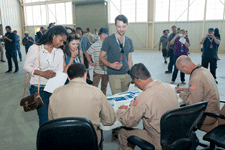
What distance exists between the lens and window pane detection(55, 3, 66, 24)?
59.7 feet

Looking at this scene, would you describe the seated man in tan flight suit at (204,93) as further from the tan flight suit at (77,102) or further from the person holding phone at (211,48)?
the person holding phone at (211,48)

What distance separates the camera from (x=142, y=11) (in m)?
15.3

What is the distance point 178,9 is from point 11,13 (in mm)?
15841

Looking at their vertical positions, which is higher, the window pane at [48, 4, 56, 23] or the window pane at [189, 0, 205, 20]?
the window pane at [48, 4, 56, 23]

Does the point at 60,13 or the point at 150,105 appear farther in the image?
the point at 60,13

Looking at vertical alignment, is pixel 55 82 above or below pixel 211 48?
below

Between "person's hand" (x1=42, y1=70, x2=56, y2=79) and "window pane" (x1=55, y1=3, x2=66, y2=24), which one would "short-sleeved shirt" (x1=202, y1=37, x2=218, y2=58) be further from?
"window pane" (x1=55, y1=3, x2=66, y2=24)

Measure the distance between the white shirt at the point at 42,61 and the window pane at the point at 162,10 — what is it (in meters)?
13.6

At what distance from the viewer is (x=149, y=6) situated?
583 inches

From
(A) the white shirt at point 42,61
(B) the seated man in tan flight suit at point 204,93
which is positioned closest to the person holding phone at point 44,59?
(A) the white shirt at point 42,61

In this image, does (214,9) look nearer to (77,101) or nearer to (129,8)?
(129,8)

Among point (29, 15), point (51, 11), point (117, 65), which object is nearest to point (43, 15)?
point (51, 11)

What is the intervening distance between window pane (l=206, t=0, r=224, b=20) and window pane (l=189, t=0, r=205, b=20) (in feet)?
1.23

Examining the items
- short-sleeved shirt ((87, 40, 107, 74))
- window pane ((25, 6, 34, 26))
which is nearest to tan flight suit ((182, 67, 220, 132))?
short-sleeved shirt ((87, 40, 107, 74))
